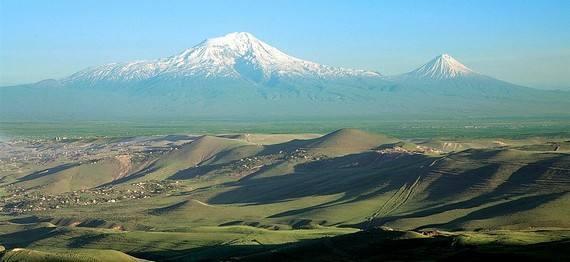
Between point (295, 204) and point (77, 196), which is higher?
point (295, 204)

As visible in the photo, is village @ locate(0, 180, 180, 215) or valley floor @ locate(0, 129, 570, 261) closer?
valley floor @ locate(0, 129, 570, 261)

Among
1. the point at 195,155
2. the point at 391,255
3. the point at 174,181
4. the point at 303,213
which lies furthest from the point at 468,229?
the point at 195,155

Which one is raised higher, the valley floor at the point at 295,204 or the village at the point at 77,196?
the valley floor at the point at 295,204

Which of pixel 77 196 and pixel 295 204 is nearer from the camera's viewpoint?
pixel 295 204

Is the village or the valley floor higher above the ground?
the valley floor

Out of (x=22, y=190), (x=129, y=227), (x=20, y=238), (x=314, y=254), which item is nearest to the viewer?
(x=314, y=254)

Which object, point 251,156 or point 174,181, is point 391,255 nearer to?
point 174,181

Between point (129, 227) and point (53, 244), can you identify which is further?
point (129, 227)

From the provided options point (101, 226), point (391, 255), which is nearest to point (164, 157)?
point (101, 226)

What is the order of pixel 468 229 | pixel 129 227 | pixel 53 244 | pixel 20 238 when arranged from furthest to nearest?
pixel 129 227 < pixel 20 238 < pixel 53 244 < pixel 468 229

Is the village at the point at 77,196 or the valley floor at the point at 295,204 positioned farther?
the village at the point at 77,196
